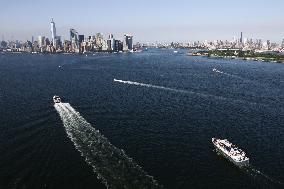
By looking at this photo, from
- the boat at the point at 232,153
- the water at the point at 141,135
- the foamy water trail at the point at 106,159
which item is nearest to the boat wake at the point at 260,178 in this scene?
the water at the point at 141,135

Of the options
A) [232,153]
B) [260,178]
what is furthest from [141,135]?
[260,178]

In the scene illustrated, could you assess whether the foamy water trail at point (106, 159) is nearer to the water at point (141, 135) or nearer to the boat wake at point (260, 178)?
the water at point (141, 135)

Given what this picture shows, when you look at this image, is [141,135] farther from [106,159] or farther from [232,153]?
[232,153]

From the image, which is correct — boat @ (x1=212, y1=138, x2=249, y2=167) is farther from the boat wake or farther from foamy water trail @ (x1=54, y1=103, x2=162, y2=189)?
foamy water trail @ (x1=54, y1=103, x2=162, y2=189)

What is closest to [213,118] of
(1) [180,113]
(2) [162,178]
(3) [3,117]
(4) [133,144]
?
(1) [180,113]

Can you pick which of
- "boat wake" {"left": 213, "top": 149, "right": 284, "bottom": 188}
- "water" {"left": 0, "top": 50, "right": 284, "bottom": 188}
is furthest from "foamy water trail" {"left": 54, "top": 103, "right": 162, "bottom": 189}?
"boat wake" {"left": 213, "top": 149, "right": 284, "bottom": 188}

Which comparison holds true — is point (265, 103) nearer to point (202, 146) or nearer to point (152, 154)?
point (202, 146)
